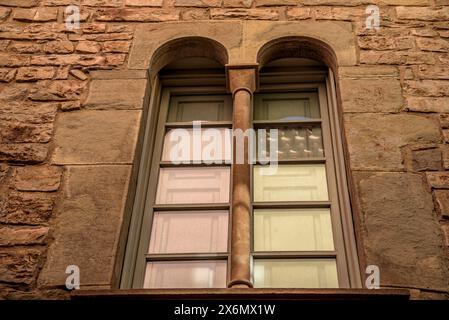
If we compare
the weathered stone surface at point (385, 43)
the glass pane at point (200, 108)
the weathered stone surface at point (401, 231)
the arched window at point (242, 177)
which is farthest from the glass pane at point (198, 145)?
the weathered stone surface at point (385, 43)

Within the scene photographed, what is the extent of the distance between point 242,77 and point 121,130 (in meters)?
0.80

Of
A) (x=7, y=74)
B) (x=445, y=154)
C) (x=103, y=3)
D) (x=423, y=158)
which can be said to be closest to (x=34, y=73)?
(x=7, y=74)

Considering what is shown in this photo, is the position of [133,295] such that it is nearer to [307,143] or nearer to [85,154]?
[85,154]

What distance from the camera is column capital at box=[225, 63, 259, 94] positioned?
3.68 meters

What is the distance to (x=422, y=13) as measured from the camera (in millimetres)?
4086

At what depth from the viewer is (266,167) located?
11.8 ft

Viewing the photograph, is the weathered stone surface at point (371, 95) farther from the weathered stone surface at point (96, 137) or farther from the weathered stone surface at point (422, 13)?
the weathered stone surface at point (96, 137)

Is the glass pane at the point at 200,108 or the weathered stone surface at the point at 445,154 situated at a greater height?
the glass pane at the point at 200,108

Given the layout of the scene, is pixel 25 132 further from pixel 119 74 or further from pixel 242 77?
pixel 242 77

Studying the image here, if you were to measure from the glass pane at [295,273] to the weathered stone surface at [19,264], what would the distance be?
1041 mm

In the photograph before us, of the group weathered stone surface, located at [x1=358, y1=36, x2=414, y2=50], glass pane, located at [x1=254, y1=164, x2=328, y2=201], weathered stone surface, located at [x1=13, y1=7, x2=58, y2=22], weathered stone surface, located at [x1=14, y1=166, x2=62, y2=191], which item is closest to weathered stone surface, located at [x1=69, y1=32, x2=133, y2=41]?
weathered stone surface, located at [x1=13, y1=7, x2=58, y2=22]

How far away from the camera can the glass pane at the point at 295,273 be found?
3051 millimetres

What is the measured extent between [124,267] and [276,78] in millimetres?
1705

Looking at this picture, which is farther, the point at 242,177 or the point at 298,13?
the point at 298,13
